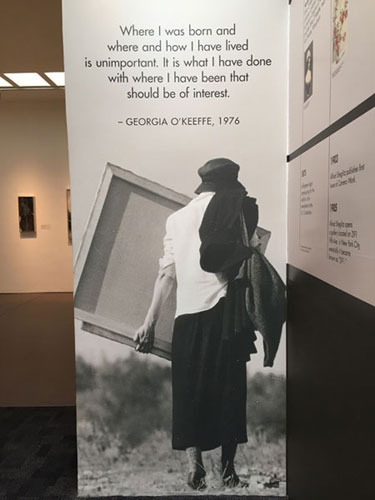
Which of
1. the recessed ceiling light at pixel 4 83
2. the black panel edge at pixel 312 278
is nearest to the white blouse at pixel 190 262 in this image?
the black panel edge at pixel 312 278

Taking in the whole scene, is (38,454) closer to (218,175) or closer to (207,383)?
(207,383)

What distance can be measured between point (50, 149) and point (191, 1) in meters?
8.19

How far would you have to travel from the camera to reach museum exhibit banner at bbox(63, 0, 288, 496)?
2715 millimetres

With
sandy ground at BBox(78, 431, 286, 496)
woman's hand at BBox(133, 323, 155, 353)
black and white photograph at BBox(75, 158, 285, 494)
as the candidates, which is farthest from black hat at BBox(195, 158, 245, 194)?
sandy ground at BBox(78, 431, 286, 496)

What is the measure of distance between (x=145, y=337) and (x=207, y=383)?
0.48m

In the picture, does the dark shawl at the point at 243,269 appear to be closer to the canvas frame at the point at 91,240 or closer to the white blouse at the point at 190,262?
the white blouse at the point at 190,262

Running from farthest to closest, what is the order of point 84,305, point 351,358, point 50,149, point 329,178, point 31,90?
point 50,149, point 31,90, point 84,305, point 329,178, point 351,358

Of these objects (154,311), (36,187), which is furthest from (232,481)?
(36,187)

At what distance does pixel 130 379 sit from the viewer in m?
2.92

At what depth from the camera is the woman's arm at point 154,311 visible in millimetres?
2854

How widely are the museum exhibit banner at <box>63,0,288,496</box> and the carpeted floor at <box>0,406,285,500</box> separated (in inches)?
12.9

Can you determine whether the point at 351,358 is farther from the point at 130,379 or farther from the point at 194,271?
the point at 130,379

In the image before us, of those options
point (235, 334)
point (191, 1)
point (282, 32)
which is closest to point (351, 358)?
point (235, 334)

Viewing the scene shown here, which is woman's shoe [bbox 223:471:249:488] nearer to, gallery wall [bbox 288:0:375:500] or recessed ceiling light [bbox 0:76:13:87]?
gallery wall [bbox 288:0:375:500]
